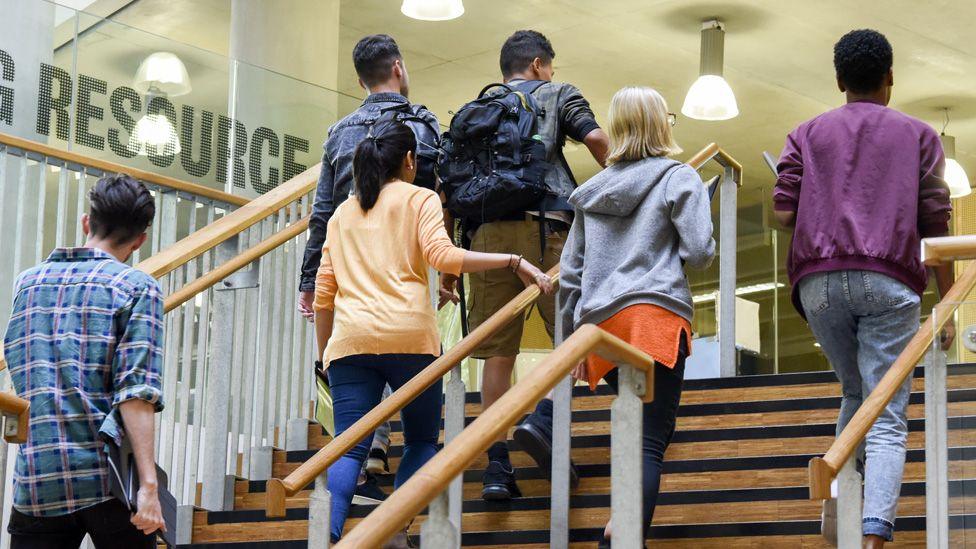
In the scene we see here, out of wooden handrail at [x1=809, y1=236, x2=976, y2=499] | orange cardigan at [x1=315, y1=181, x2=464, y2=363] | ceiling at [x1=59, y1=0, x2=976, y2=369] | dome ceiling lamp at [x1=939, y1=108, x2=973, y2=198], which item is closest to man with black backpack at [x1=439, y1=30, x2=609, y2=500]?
orange cardigan at [x1=315, y1=181, x2=464, y2=363]

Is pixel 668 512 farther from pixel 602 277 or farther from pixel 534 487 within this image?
pixel 602 277

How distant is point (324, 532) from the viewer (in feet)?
14.6

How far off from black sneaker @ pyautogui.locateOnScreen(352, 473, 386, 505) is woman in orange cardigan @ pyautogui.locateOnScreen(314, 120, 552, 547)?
2.31ft

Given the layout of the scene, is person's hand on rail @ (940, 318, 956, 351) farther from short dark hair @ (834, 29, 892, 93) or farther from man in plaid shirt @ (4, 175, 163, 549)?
man in plaid shirt @ (4, 175, 163, 549)

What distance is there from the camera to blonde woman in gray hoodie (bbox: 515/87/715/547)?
15.1 feet

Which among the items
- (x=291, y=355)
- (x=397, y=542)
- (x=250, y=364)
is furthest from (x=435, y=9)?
(x=397, y=542)

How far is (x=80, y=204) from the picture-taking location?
7.40m

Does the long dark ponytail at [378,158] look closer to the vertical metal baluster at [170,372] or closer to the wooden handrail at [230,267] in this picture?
the wooden handrail at [230,267]

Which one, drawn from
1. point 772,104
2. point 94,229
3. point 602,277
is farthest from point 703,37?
point 94,229

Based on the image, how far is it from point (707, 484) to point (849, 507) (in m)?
1.76

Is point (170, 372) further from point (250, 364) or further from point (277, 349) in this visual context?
point (277, 349)

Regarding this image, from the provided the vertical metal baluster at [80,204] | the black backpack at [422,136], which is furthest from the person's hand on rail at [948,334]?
the vertical metal baluster at [80,204]

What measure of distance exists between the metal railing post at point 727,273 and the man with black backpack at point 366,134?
2.06 m

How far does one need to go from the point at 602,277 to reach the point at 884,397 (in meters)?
1.05
